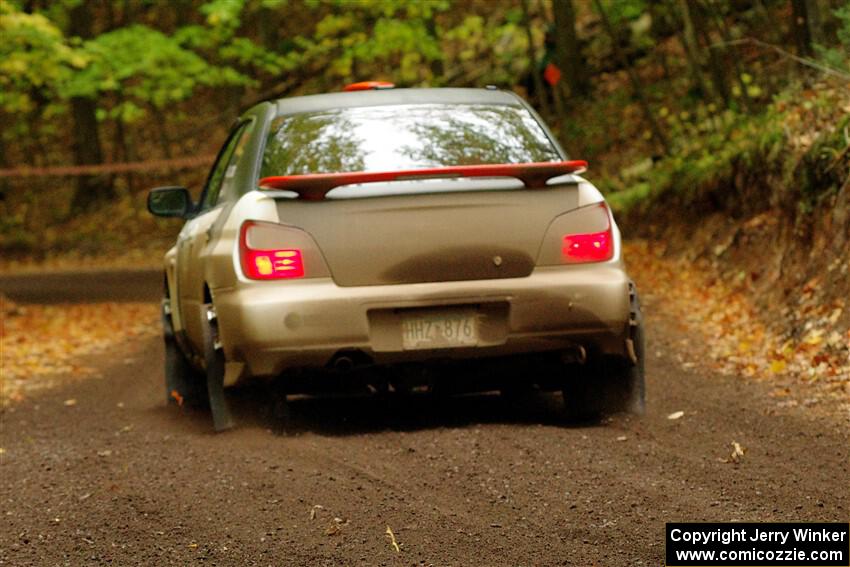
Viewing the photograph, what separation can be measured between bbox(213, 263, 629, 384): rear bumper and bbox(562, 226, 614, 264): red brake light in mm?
50

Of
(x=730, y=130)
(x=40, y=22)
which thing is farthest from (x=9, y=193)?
(x=730, y=130)

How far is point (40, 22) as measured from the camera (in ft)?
52.7

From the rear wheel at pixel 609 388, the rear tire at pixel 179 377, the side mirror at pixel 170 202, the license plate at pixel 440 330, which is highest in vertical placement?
the side mirror at pixel 170 202

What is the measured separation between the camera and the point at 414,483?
5.45 meters

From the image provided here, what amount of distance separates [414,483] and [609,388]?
1865mm

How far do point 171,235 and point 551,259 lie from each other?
24.7 meters

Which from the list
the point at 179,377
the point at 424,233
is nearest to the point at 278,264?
the point at 424,233

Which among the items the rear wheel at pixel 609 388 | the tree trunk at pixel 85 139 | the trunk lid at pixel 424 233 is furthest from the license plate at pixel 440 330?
the tree trunk at pixel 85 139

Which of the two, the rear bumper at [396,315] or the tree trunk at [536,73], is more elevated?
the rear bumper at [396,315]

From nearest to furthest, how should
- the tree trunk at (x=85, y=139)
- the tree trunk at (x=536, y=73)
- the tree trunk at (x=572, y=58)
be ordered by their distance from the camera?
1. the tree trunk at (x=536, y=73)
2. the tree trunk at (x=572, y=58)
3. the tree trunk at (x=85, y=139)

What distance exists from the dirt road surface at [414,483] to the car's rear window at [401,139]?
1.28 m

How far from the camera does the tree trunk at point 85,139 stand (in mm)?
31730

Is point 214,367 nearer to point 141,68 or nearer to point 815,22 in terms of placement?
point 815,22

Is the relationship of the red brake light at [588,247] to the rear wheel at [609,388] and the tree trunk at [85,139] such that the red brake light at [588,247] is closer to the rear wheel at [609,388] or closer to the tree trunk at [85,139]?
the rear wheel at [609,388]
